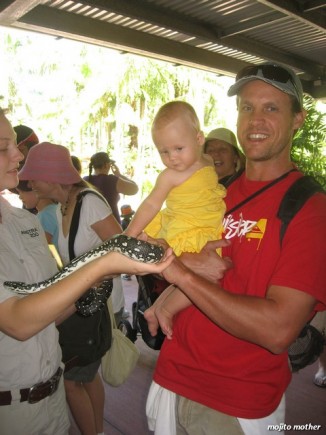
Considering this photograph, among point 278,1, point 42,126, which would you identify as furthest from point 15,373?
point 42,126

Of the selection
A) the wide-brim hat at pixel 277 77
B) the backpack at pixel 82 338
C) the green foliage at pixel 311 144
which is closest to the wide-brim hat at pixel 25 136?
the backpack at pixel 82 338

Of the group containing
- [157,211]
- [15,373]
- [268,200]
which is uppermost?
[268,200]

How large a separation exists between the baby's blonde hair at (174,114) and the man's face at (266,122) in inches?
16.6

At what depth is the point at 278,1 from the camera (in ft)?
12.8

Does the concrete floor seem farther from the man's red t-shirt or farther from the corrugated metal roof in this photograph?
the corrugated metal roof

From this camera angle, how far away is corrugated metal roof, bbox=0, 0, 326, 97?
13.1ft

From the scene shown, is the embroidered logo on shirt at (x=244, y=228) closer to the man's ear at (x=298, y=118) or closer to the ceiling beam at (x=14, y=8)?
the man's ear at (x=298, y=118)

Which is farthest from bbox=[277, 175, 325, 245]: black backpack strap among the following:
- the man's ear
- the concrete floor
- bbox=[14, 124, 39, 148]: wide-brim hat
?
bbox=[14, 124, 39, 148]: wide-brim hat

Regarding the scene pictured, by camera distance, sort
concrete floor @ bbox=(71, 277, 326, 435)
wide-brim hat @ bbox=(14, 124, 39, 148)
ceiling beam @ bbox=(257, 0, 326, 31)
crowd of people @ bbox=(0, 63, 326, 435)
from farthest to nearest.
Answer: wide-brim hat @ bbox=(14, 124, 39, 148)
concrete floor @ bbox=(71, 277, 326, 435)
ceiling beam @ bbox=(257, 0, 326, 31)
crowd of people @ bbox=(0, 63, 326, 435)

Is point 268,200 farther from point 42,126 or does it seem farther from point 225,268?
point 42,126

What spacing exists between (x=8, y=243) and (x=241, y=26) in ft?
13.6

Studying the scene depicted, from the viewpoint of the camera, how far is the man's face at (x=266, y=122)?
7.23ft

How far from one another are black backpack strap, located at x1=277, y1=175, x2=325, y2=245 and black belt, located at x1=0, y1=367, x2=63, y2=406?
1.65 meters

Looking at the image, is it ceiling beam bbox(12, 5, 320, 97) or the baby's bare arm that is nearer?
the baby's bare arm
